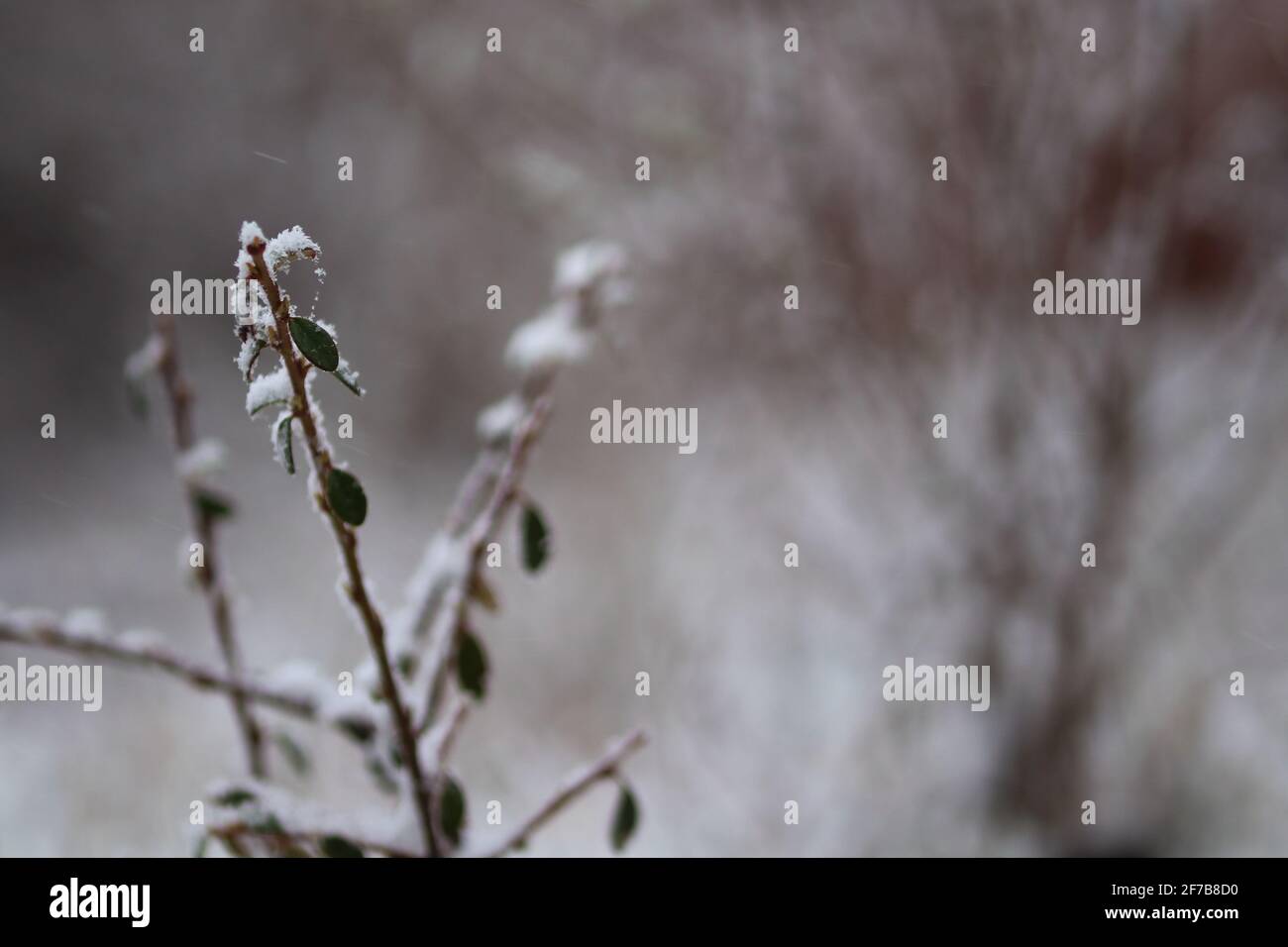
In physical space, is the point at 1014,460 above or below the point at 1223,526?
above

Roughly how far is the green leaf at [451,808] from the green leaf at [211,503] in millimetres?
304

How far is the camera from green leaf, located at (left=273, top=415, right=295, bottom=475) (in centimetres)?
42

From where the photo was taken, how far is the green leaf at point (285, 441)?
42 centimetres

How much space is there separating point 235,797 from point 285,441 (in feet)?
0.76

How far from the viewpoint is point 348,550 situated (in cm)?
45

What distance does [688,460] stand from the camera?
313 centimetres

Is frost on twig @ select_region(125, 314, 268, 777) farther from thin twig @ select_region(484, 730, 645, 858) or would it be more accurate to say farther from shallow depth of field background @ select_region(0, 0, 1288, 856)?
thin twig @ select_region(484, 730, 645, 858)

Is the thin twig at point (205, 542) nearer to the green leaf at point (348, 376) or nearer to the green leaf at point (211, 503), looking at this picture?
the green leaf at point (211, 503)

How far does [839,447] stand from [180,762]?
254 centimetres

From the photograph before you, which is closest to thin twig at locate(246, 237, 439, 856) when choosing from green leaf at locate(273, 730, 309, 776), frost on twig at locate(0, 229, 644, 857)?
frost on twig at locate(0, 229, 644, 857)

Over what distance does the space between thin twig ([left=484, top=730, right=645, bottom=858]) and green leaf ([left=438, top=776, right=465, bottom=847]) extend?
4cm

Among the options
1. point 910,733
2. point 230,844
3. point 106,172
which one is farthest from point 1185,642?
point 106,172

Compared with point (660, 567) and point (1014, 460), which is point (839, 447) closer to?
point (1014, 460)
